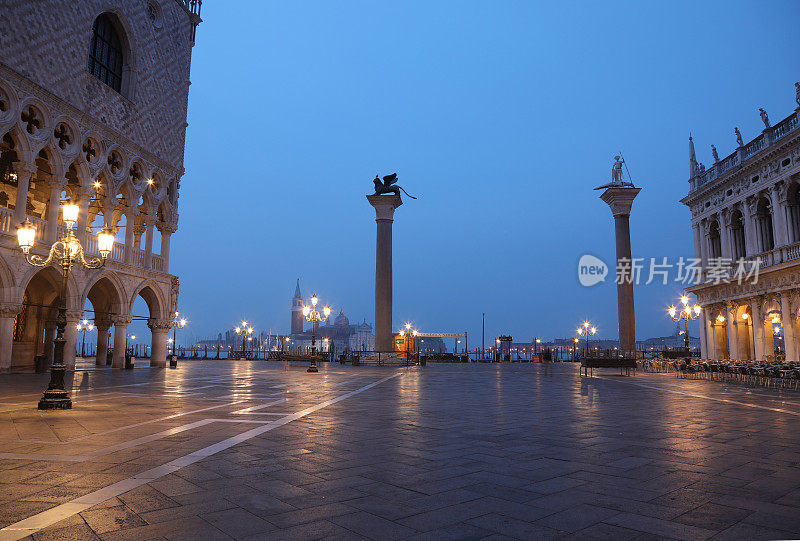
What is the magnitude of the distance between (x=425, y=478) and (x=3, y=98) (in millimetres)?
22506

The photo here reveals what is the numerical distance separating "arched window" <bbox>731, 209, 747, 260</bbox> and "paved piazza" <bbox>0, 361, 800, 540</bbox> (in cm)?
2600

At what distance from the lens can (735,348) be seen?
101 ft

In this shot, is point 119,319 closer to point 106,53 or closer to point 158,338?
point 158,338

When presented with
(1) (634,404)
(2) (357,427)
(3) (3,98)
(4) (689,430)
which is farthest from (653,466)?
(3) (3,98)

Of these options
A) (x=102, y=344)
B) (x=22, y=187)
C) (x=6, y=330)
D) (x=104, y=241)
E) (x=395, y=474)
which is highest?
(x=22, y=187)

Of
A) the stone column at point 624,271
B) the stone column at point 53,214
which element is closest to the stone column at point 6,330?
the stone column at point 53,214

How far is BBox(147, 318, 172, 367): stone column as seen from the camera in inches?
1150

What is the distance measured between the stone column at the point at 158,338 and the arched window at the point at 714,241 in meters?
36.9

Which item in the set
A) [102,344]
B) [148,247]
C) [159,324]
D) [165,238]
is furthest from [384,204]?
[102,344]

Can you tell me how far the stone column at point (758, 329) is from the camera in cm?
2767

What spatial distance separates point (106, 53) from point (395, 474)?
2892 cm

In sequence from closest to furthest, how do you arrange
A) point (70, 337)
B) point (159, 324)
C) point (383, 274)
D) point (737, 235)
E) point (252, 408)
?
point (252, 408), point (70, 337), point (159, 324), point (737, 235), point (383, 274)

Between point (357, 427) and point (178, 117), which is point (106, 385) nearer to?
point (357, 427)

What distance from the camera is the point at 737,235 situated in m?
31.8
